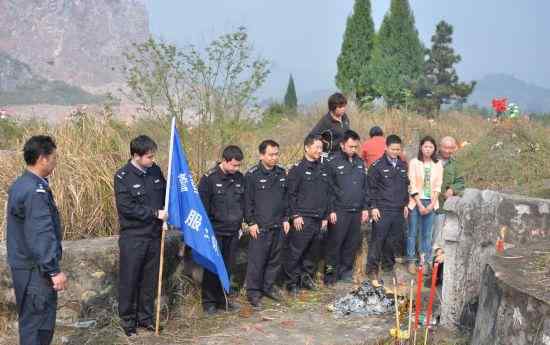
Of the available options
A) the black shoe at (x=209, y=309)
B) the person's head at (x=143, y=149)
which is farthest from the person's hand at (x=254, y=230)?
the person's head at (x=143, y=149)

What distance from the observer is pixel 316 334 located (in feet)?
18.3

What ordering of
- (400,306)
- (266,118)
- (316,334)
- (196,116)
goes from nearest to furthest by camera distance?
(316,334) → (400,306) → (196,116) → (266,118)

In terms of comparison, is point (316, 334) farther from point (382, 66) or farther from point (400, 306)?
point (382, 66)

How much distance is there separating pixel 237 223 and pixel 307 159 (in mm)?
1074

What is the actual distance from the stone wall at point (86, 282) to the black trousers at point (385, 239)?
2.69m

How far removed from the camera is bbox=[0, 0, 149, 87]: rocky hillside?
269 feet

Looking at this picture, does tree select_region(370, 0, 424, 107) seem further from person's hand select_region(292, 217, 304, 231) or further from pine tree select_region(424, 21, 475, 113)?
person's hand select_region(292, 217, 304, 231)

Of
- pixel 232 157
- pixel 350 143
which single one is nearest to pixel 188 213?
pixel 232 157

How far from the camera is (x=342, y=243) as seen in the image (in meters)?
7.07

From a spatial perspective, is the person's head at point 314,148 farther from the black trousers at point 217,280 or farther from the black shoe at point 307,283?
the black shoe at point 307,283

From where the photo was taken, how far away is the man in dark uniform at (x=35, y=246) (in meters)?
4.10

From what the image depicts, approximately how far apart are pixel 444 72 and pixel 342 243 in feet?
76.0

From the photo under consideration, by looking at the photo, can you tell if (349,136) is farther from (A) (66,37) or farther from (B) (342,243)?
(A) (66,37)

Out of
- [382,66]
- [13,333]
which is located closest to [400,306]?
[13,333]
